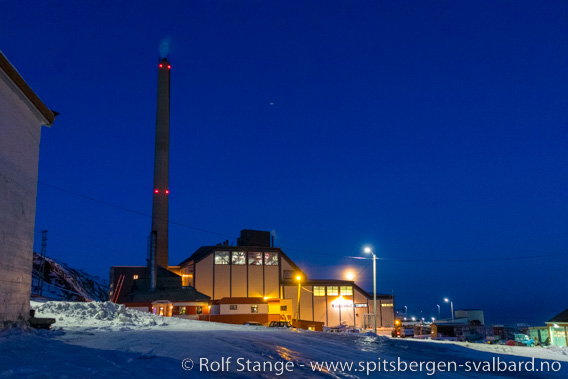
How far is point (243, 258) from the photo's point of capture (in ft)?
214

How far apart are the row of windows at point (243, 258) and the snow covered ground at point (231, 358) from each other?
46729 mm

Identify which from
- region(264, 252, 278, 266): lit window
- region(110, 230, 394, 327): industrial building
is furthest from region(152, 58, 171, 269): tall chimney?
region(264, 252, 278, 266): lit window

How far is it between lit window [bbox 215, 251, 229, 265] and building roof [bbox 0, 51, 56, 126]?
4808 cm

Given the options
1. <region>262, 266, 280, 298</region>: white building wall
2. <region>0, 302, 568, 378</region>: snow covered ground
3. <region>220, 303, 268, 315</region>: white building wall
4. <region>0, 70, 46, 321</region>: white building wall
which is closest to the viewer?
<region>0, 302, 568, 378</region>: snow covered ground

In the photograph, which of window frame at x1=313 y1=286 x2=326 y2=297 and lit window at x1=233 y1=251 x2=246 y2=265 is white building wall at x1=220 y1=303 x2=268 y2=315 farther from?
window frame at x1=313 y1=286 x2=326 y2=297

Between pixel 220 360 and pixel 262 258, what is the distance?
2172 inches

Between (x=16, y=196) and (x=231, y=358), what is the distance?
24.8 ft

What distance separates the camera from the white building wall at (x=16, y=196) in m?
12.7

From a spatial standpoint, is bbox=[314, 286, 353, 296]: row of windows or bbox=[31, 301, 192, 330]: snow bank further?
bbox=[314, 286, 353, 296]: row of windows

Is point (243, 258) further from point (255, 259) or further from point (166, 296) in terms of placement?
point (166, 296)

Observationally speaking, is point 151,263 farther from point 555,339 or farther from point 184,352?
point 184,352

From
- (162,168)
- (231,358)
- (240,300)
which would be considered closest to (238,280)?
(240,300)

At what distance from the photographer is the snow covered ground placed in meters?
9.08

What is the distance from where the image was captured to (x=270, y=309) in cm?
5838
